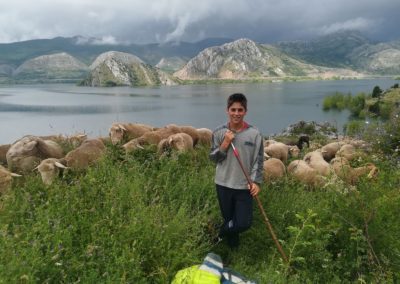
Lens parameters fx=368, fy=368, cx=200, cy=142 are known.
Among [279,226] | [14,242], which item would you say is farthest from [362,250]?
[14,242]

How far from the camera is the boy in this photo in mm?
5477

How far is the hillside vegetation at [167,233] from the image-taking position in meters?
3.94

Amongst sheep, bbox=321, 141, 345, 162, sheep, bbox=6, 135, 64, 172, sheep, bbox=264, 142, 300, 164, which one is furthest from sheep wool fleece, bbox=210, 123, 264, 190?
sheep, bbox=321, 141, 345, 162

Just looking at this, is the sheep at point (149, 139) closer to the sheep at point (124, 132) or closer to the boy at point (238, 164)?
the sheep at point (124, 132)

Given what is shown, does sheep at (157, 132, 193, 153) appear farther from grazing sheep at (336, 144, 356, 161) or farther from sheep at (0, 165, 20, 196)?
grazing sheep at (336, 144, 356, 161)

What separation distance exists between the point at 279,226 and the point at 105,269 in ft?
10.3

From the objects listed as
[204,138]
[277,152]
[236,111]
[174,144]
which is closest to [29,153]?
[174,144]

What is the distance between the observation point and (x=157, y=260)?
4609 mm

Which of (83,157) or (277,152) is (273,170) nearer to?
(277,152)

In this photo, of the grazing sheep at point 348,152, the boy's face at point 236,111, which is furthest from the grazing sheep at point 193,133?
the boy's face at point 236,111

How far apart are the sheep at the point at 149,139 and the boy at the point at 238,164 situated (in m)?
3.24

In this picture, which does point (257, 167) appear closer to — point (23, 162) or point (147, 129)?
point (23, 162)

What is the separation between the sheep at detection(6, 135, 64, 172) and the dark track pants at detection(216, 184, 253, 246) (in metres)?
4.32

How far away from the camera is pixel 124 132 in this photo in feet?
33.8
